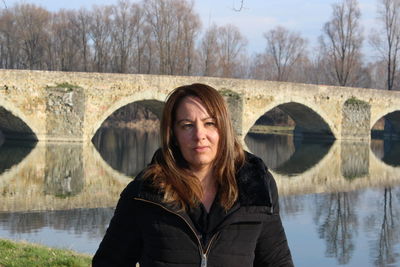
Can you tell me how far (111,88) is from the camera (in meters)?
19.1

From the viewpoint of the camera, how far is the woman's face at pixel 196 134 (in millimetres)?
1759

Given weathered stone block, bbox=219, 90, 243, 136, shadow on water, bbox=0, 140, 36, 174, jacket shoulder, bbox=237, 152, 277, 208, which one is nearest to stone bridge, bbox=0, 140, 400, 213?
shadow on water, bbox=0, 140, 36, 174

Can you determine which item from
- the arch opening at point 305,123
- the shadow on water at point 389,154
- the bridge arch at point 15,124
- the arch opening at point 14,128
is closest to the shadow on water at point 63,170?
the bridge arch at point 15,124

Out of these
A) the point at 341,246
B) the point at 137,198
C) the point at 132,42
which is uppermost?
the point at 132,42

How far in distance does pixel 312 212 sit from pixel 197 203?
8.51 metres

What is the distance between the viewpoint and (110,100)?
62.8 ft

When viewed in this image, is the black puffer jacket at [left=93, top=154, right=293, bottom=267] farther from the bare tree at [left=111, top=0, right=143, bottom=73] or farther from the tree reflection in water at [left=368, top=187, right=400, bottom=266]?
the bare tree at [left=111, top=0, right=143, bottom=73]

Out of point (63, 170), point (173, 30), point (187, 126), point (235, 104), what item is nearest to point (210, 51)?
point (173, 30)

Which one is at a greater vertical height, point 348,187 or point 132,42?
point 132,42

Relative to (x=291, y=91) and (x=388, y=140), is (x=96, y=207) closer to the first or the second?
(x=291, y=91)

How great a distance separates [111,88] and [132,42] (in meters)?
16.2

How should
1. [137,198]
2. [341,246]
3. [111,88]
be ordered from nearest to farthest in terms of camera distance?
1. [137,198]
2. [341,246]
3. [111,88]

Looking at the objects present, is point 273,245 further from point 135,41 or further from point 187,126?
point 135,41

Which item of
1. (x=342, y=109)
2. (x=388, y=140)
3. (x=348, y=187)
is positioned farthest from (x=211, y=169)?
(x=388, y=140)
